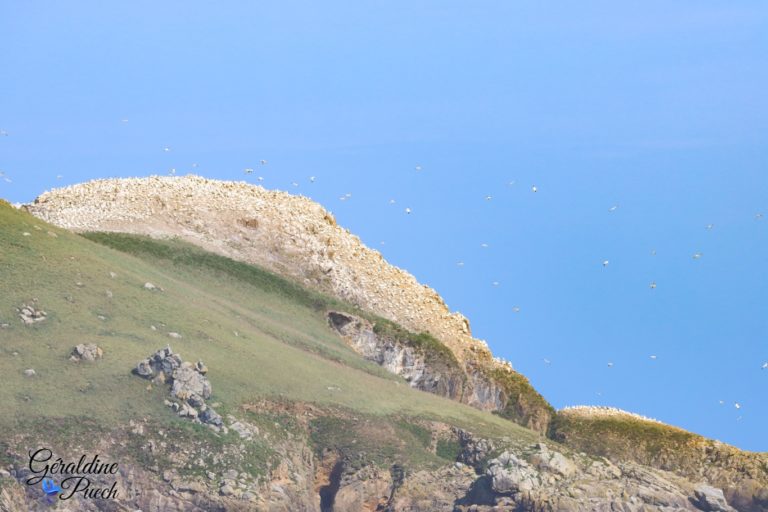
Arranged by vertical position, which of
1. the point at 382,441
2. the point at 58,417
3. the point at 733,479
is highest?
the point at 733,479

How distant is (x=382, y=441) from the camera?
83.2m

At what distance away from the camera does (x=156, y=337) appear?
83500 mm

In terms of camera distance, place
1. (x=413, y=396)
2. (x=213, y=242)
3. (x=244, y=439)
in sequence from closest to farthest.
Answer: (x=244, y=439), (x=413, y=396), (x=213, y=242)

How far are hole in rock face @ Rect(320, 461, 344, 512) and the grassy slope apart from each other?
4.78 meters

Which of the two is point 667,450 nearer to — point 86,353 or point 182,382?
point 182,382

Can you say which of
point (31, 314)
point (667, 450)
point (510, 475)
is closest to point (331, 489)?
point (510, 475)

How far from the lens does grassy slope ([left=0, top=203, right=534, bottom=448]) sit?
7531 cm

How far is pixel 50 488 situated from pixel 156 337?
1688 centimetres

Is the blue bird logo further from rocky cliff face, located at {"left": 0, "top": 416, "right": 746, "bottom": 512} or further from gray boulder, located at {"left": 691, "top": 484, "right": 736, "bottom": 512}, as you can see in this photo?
gray boulder, located at {"left": 691, "top": 484, "right": 736, "bottom": 512}

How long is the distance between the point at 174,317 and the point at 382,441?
13.9m

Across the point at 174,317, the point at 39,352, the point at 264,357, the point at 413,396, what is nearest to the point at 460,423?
the point at 413,396

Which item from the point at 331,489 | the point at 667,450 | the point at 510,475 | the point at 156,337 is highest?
the point at 667,450

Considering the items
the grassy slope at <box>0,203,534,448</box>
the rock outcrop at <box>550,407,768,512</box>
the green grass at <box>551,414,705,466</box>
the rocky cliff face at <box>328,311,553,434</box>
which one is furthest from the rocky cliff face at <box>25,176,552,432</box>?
the grassy slope at <box>0,203,534,448</box>

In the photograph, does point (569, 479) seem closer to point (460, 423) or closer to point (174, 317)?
point (460, 423)
